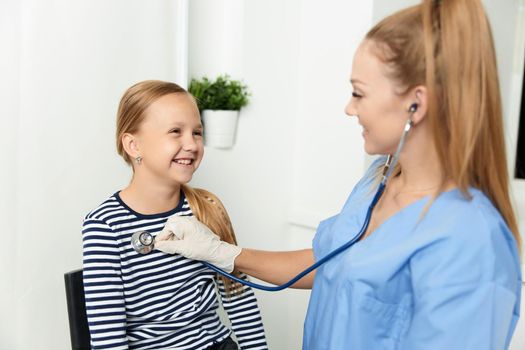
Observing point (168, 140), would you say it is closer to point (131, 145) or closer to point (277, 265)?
point (131, 145)

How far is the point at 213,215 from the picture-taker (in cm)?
142

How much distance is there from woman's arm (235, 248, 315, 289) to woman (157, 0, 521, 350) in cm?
27

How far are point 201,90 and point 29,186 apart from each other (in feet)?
2.10

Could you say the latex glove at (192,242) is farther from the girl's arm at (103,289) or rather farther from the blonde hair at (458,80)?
the blonde hair at (458,80)

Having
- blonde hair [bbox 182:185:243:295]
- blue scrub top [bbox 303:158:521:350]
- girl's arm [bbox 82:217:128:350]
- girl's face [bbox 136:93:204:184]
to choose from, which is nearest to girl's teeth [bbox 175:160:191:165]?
girl's face [bbox 136:93:204:184]

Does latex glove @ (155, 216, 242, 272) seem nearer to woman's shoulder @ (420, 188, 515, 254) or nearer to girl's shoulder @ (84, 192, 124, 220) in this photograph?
Answer: girl's shoulder @ (84, 192, 124, 220)

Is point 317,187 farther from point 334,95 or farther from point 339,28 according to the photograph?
point 339,28

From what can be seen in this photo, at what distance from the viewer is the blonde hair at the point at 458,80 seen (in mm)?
896

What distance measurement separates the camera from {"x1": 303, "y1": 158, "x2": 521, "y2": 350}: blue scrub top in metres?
0.88

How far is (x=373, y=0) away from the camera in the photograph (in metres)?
1.76

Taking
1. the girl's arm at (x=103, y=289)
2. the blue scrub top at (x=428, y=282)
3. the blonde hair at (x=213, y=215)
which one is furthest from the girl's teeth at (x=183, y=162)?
the blue scrub top at (x=428, y=282)

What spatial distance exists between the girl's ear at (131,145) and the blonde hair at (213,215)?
6.3 inches

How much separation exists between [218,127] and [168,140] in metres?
0.64

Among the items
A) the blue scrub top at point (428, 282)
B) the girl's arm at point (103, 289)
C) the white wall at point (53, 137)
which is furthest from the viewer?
the white wall at point (53, 137)
